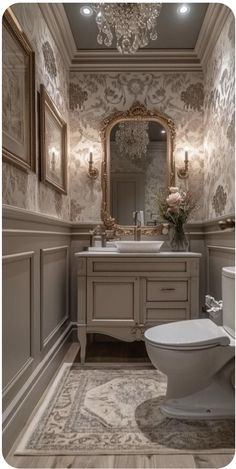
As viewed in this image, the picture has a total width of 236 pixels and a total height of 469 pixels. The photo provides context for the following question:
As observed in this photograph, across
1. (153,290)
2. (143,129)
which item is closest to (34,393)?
(153,290)

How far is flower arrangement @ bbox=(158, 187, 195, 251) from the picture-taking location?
2.52 metres

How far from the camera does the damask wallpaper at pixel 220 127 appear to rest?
2.06 meters

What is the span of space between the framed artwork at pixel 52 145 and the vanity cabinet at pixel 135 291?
2.00 feet

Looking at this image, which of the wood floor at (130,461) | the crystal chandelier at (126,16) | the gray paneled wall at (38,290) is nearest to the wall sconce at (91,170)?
the gray paneled wall at (38,290)

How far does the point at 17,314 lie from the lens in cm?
150

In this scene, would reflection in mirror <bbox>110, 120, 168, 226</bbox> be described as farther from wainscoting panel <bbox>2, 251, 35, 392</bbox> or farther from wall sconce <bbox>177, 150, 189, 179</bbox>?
wainscoting panel <bbox>2, 251, 35, 392</bbox>

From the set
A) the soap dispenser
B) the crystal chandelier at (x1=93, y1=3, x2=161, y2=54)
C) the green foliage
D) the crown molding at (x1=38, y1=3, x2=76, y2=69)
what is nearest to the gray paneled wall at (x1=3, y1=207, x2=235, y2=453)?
the soap dispenser

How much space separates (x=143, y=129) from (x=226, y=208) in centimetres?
107

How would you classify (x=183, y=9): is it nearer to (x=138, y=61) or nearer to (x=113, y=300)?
(x=138, y=61)

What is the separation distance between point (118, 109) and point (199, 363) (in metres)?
2.17

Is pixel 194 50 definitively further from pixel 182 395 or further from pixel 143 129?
pixel 182 395

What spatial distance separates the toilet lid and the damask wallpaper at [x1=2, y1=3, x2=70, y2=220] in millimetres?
951

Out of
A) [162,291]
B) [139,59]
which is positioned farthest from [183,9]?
[162,291]

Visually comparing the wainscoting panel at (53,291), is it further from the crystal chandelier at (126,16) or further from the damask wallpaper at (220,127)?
the crystal chandelier at (126,16)
